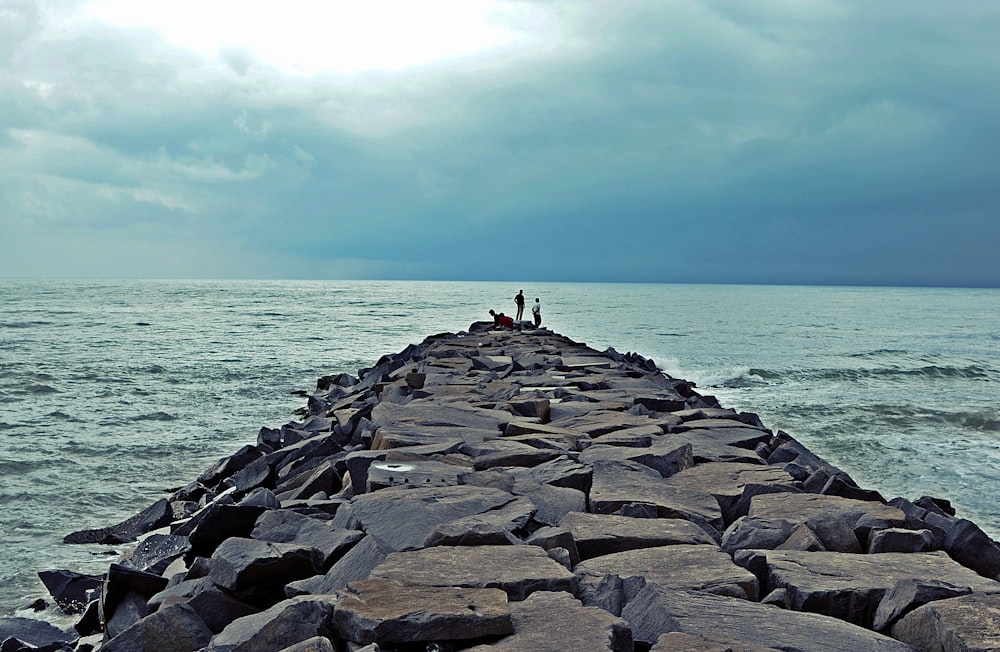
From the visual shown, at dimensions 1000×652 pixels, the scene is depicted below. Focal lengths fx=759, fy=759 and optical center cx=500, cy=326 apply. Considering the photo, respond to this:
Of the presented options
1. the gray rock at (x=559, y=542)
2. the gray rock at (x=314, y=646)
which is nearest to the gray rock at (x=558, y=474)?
the gray rock at (x=559, y=542)

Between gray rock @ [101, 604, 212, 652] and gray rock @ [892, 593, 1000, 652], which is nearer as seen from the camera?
gray rock @ [892, 593, 1000, 652]

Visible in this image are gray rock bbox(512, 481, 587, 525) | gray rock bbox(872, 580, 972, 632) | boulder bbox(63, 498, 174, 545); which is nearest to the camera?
gray rock bbox(872, 580, 972, 632)

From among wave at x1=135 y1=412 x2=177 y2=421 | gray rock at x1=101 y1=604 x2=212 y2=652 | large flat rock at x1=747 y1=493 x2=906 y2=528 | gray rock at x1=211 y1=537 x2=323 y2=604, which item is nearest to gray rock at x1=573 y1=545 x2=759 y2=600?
large flat rock at x1=747 y1=493 x2=906 y2=528

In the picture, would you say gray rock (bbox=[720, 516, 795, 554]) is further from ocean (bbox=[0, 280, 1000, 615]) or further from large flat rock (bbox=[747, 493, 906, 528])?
ocean (bbox=[0, 280, 1000, 615])

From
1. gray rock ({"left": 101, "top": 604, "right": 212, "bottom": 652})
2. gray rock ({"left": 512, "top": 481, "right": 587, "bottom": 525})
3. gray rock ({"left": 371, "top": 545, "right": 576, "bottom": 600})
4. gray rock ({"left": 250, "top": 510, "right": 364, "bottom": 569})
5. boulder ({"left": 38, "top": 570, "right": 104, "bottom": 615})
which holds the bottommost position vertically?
boulder ({"left": 38, "top": 570, "right": 104, "bottom": 615})

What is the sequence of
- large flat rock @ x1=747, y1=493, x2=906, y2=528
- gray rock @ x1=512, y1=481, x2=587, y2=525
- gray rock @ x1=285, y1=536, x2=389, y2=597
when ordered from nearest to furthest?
gray rock @ x1=285, y1=536, x2=389, y2=597, large flat rock @ x1=747, y1=493, x2=906, y2=528, gray rock @ x1=512, y1=481, x2=587, y2=525

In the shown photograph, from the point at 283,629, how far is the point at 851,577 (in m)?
1.71

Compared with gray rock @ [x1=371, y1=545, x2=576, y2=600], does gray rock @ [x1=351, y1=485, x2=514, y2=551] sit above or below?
below

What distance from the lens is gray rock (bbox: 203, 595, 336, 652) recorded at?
6.61ft

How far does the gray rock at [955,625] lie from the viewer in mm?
1859

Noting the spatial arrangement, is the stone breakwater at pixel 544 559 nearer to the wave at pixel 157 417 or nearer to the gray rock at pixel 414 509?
the gray rock at pixel 414 509

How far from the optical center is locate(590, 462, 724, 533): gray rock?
3150 mm

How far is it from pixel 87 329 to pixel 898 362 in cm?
2592

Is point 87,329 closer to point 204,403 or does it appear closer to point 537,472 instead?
point 204,403
